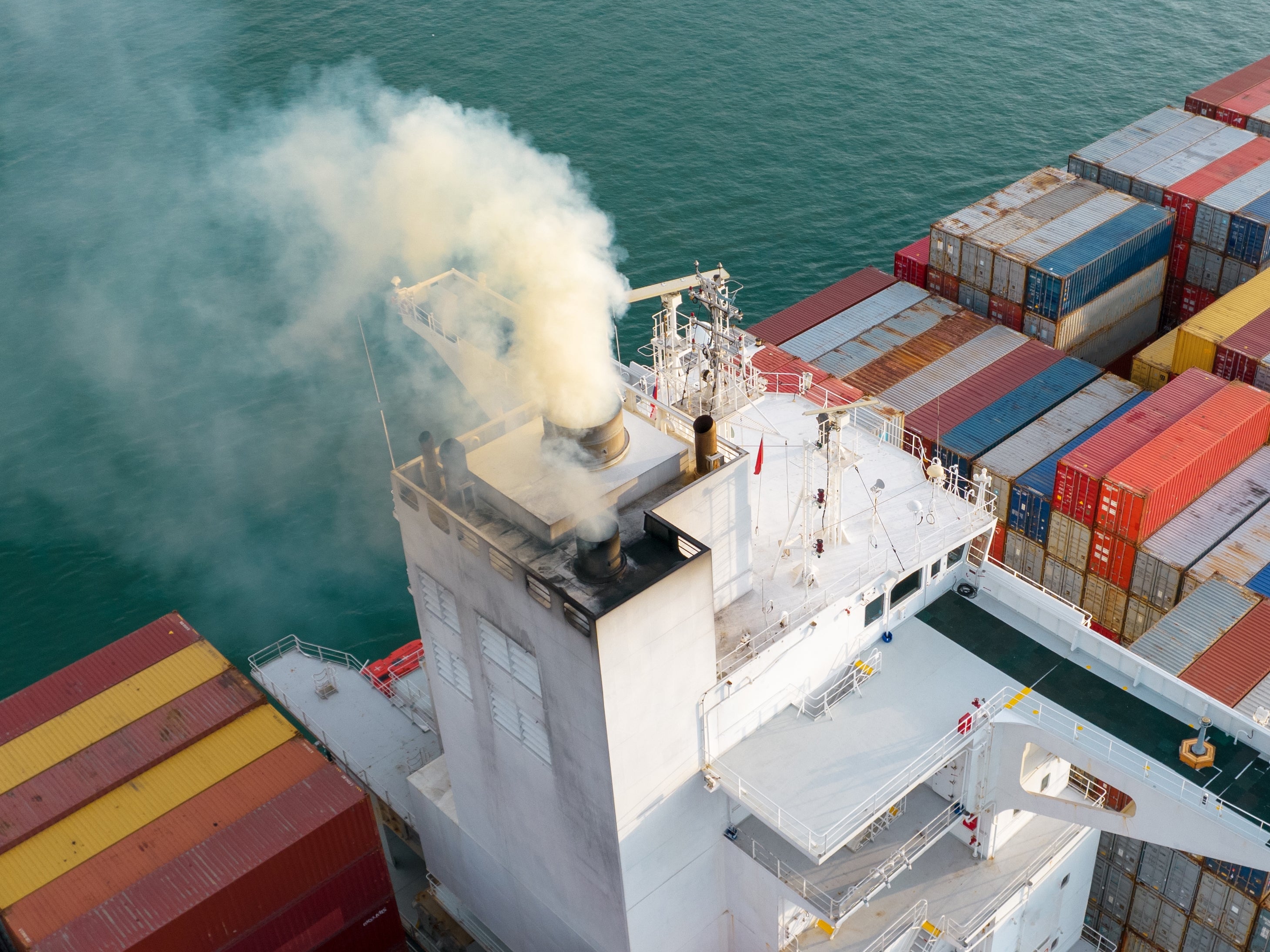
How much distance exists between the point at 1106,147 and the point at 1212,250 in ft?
27.6

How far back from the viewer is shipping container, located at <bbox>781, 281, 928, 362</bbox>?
55625 mm

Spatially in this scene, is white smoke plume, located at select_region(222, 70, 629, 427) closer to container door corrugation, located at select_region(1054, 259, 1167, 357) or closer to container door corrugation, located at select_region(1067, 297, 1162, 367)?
container door corrugation, located at select_region(1054, 259, 1167, 357)

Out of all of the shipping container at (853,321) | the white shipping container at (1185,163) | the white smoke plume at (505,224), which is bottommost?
the shipping container at (853,321)

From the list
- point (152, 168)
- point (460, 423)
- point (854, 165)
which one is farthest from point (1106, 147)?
point (152, 168)

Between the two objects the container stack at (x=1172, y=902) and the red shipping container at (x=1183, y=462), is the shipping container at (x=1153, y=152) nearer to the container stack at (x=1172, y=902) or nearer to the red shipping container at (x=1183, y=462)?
the red shipping container at (x=1183, y=462)

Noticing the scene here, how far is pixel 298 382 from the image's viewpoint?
67.1m

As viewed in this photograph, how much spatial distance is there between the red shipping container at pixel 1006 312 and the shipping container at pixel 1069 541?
13.4m

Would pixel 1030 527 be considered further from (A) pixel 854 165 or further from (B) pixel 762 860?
(A) pixel 854 165

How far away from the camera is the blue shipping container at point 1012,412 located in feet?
160

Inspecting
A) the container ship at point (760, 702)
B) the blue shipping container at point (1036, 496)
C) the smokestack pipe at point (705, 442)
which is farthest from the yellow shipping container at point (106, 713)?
the blue shipping container at point (1036, 496)

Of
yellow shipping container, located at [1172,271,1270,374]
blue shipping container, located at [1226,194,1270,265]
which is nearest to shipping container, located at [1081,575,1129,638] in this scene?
yellow shipping container, located at [1172,271,1270,374]

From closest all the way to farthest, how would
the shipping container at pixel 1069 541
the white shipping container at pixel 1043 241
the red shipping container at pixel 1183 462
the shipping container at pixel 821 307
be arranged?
the red shipping container at pixel 1183 462 < the shipping container at pixel 1069 541 < the white shipping container at pixel 1043 241 < the shipping container at pixel 821 307

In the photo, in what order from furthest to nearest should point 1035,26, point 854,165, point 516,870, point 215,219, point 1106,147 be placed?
point 1035,26, point 854,165, point 215,219, point 1106,147, point 516,870

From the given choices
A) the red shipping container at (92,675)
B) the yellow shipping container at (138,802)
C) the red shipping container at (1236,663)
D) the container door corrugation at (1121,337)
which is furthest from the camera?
the container door corrugation at (1121,337)
